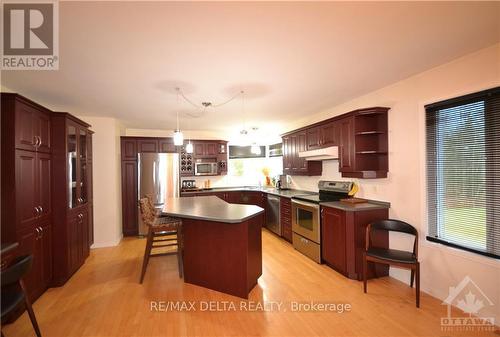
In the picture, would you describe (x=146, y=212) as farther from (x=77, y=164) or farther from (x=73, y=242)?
(x=77, y=164)

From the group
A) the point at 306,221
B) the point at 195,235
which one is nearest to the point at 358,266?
the point at 306,221

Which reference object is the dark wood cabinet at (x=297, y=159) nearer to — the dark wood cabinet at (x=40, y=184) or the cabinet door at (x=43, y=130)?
the dark wood cabinet at (x=40, y=184)

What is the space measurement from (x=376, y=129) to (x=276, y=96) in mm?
1535

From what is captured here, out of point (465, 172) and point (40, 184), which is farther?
point (40, 184)

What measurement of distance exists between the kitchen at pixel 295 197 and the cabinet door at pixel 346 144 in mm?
25

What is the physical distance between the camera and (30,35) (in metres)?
1.90

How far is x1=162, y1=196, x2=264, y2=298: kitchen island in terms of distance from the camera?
2629mm

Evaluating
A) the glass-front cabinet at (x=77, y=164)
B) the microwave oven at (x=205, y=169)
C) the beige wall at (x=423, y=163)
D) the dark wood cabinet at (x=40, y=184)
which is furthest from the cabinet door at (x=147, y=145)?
the beige wall at (x=423, y=163)

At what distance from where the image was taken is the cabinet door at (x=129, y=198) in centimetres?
529

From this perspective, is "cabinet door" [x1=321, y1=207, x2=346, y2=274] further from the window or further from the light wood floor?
the window

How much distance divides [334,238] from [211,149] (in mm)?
4024

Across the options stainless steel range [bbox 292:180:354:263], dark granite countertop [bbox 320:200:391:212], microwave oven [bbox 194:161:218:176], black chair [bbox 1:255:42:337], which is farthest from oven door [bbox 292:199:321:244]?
black chair [bbox 1:255:42:337]

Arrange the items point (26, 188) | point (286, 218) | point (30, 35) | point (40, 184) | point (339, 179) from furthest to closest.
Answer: point (286, 218)
point (339, 179)
point (40, 184)
point (26, 188)
point (30, 35)

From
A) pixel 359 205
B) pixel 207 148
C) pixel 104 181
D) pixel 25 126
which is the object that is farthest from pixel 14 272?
pixel 207 148
